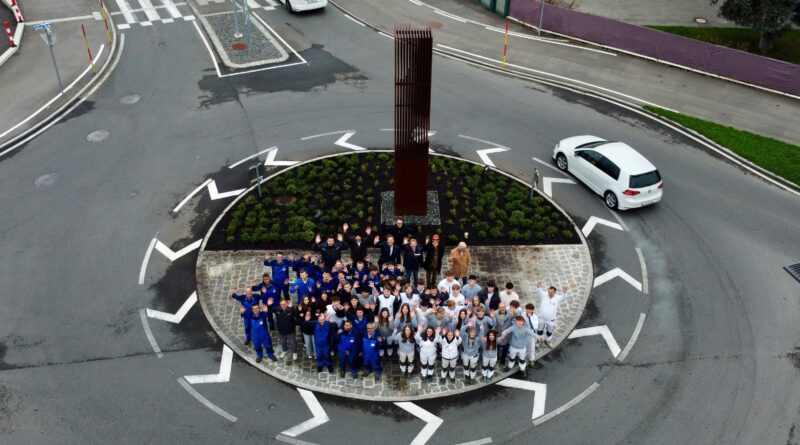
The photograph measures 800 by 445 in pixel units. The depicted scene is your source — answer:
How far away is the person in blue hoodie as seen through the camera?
14.6m

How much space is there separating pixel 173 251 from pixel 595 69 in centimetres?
1983

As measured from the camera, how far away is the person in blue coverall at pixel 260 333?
14.9 metres

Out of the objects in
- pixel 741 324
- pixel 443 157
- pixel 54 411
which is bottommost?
pixel 54 411

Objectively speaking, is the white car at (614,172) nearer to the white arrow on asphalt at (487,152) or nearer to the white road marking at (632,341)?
the white arrow on asphalt at (487,152)

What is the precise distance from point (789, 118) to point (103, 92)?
27339mm

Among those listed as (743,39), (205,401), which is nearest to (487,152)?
(205,401)

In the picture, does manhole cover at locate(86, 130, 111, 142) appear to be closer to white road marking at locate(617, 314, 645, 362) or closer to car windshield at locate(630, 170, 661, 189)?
car windshield at locate(630, 170, 661, 189)

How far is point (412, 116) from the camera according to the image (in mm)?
18906

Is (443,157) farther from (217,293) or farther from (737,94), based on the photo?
(737,94)

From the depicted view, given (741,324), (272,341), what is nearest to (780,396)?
(741,324)

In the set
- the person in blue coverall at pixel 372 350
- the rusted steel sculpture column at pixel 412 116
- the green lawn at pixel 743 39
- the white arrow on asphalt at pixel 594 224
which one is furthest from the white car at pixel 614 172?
the green lawn at pixel 743 39

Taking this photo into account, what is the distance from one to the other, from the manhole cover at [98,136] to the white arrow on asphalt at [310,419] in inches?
563

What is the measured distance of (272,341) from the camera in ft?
53.7

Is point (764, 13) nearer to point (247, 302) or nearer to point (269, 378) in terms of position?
point (247, 302)
